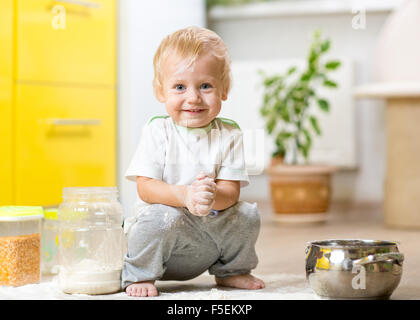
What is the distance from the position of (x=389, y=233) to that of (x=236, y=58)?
41.8 inches

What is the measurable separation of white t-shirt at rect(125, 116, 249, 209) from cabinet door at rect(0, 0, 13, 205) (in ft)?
1.67

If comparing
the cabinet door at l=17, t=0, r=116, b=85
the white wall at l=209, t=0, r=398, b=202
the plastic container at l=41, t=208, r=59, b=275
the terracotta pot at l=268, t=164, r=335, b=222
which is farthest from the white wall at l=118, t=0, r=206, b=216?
the white wall at l=209, t=0, r=398, b=202

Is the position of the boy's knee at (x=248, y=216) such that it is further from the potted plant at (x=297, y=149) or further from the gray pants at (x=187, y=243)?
the potted plant at (x=297, y=149)

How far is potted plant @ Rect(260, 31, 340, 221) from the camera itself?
2191 mm

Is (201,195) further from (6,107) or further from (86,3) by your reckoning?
(86,3)

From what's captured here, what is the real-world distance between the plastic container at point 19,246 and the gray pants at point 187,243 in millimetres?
191

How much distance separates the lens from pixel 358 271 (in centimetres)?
94

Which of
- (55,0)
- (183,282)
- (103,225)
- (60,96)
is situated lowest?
(183,282)

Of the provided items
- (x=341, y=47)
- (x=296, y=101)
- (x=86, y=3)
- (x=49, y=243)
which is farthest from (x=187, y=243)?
(x=341, y=47)

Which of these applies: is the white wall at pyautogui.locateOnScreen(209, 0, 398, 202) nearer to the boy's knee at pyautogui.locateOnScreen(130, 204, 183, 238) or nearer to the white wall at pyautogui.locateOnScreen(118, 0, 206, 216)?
the white wall at pyautogui.locateOnScreen(118, 0, 206, 216)

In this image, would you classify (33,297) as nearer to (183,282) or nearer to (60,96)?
(183,282)

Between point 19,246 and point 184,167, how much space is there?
32cm
